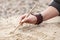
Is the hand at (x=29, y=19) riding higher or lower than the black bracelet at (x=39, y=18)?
higher

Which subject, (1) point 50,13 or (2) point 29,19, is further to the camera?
(1) point 50,13

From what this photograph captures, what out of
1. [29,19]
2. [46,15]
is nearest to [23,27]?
[29,19]

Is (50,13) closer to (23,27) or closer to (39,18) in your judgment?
(39,18)

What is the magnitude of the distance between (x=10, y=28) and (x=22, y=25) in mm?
90

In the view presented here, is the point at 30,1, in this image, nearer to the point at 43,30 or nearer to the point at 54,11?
the point at 54,11

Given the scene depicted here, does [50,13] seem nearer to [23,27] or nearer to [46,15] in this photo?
[46,15]

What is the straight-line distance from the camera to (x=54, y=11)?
1.50m

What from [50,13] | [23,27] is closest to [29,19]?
[23,27]

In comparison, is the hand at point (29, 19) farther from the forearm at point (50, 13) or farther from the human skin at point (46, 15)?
the forearm at point (50, 13)

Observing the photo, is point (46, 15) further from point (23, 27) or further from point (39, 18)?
point (23, 27)

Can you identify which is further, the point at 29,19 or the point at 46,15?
the point at 46,15

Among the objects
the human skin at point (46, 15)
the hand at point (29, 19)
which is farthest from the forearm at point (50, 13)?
the hand at point (29, 19)

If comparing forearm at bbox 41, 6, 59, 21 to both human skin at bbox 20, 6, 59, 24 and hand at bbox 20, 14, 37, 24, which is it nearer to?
human skin at bbox 20, 6, 59, 24

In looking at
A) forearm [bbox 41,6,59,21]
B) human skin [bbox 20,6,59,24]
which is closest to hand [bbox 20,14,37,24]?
human skin [bbox 20,6,59,24]
